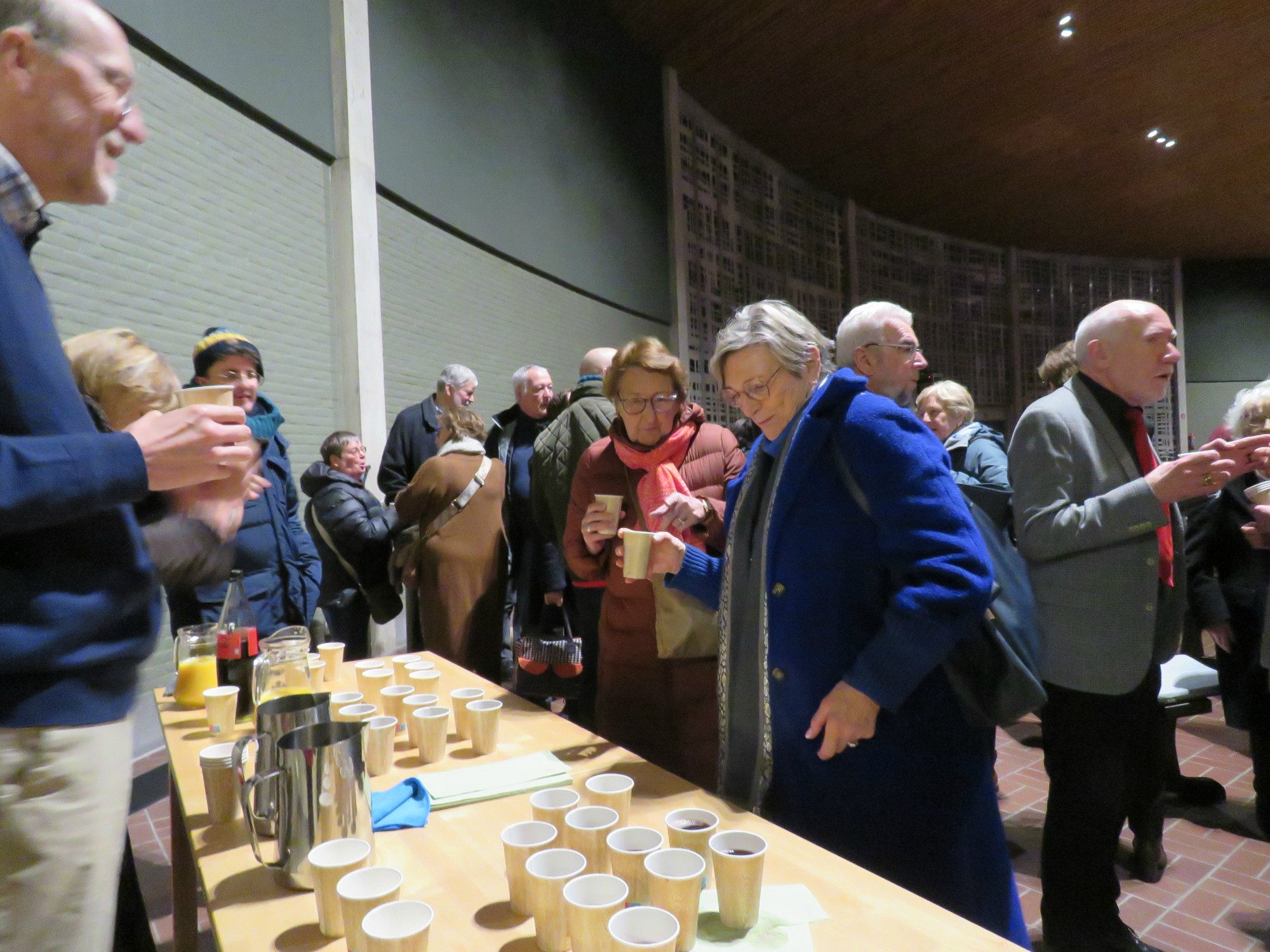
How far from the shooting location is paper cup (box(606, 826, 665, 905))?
95cm

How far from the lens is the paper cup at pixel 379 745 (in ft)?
4.63

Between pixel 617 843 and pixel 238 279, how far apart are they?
14.5ft

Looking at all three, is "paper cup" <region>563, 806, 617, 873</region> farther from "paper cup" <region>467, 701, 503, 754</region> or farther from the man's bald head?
the man's bald head

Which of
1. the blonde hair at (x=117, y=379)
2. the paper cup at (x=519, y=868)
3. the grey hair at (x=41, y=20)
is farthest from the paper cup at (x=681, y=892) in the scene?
the blonde hair at (x=117, y=379)

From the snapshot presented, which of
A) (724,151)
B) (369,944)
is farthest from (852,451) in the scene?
(724,151)

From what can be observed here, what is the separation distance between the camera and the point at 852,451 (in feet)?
4.81

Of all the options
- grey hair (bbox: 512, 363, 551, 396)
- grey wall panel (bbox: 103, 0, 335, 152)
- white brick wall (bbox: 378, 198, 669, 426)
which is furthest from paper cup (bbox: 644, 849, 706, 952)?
white brick wall (bbox: 378, 198, 669, 426)

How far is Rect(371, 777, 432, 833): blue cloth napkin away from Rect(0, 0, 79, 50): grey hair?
43.2 inches

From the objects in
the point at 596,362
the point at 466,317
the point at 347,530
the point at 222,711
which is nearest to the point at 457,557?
the point at 347,530

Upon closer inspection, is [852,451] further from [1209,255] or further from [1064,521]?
[1209,255]

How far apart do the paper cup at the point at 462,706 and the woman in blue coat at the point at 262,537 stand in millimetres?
1139

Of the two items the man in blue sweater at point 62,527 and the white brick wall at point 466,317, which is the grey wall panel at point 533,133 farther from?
the man in blue sweater at point 62,527

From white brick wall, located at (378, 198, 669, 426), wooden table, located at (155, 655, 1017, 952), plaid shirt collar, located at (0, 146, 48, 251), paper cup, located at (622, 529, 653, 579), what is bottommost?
wooden table, located at (155, 655, 1017, 952)

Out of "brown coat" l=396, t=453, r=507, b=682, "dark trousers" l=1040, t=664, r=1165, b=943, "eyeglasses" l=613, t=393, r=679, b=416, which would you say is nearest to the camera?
"dark trousers" l=1040, t=664, r=1165, b=943
